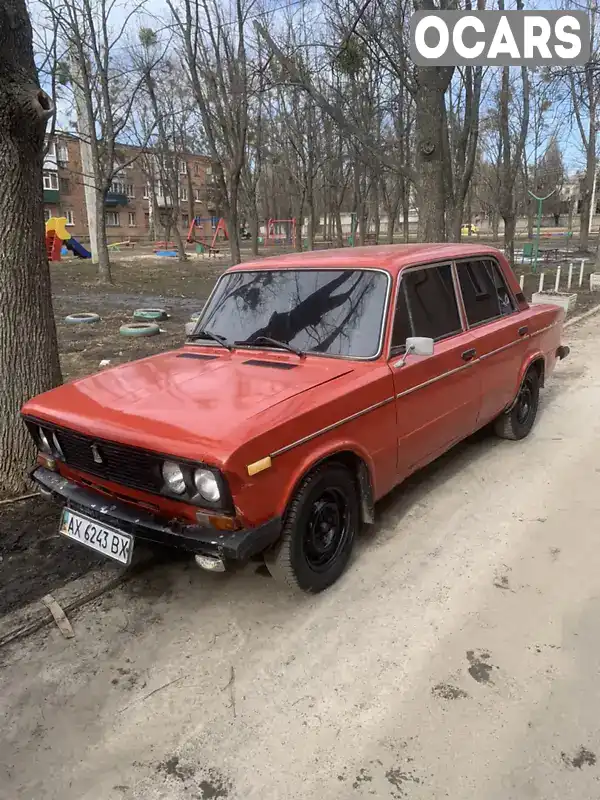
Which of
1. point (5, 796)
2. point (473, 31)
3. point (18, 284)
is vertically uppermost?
point (473, 31)

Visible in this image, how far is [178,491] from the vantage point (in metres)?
2.78

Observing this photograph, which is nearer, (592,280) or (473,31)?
(473,31)

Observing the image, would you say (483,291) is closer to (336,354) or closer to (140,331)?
(336,354)

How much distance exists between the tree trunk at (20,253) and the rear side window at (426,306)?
261 cm

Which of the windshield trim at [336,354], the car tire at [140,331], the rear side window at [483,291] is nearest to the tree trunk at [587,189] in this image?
the car tire at [140,331]

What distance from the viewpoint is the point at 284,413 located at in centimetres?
285

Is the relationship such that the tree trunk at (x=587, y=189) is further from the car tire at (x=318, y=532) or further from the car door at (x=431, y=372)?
the car tire at (x=318, y=532)

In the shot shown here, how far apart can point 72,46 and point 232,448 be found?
1889 cm

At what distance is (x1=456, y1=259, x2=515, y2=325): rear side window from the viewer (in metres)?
4.57

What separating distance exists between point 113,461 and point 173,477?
16.2 inches

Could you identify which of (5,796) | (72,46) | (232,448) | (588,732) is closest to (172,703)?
(5,796)

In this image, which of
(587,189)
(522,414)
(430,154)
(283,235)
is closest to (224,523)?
(522,414)

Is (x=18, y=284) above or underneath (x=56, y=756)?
above

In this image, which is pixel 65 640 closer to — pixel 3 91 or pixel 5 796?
pixel 5 796
